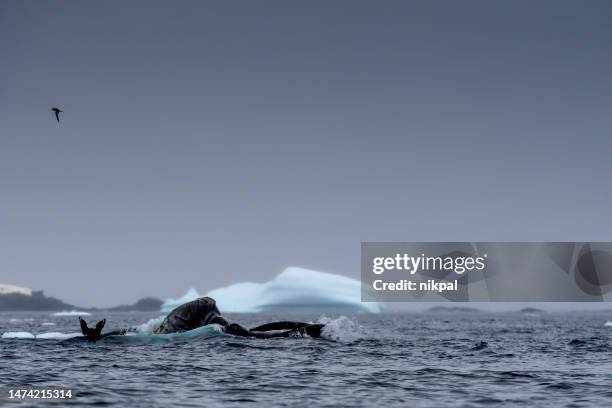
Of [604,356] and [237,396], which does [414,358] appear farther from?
[237,396]

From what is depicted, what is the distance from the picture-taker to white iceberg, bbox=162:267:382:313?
488 feet

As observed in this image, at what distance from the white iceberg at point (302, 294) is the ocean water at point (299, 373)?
4455 inches

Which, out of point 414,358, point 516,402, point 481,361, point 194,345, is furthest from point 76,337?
point 516,402

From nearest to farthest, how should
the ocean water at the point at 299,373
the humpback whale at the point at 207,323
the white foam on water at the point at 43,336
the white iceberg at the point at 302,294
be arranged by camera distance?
1. the ocean water at the point at 299,373
2. the white foam on water at the point at 43,336
3. the humpback whale at the point at 207,323
4. the white iceberg at the point at 302,294

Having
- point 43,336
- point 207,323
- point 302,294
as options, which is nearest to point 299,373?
point 207,323

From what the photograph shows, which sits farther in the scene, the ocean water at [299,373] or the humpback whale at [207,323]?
the humpback whale at [207,323]

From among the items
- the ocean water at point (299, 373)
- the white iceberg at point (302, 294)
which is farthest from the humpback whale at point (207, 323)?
the white iceberg at point (302, 294)

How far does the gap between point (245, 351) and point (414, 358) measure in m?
6.90

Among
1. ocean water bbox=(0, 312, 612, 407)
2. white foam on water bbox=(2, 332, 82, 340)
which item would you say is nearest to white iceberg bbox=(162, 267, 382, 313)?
white foam on water bbox=(2, 332, 82, 340)

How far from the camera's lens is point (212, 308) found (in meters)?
39.2

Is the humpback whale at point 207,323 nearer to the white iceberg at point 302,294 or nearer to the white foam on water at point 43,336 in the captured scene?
the white foam on water at point 43,336

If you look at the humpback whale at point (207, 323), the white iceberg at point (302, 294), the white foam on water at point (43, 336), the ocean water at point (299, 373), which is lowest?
the ocean water at point (299, 373)

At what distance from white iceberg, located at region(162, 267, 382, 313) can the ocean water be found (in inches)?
4455

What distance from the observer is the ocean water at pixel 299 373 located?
17266 millimetres
